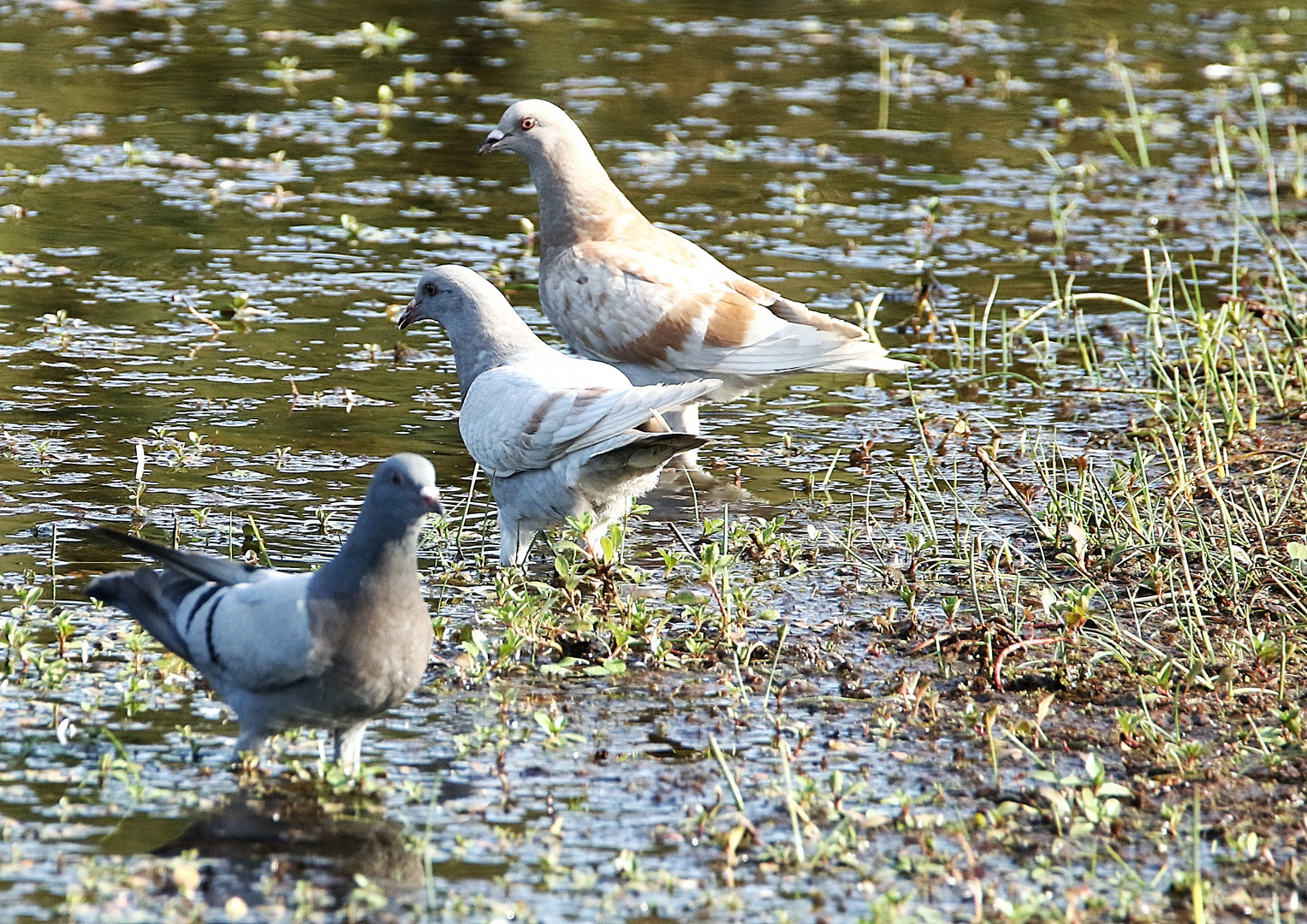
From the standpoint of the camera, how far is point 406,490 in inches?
167

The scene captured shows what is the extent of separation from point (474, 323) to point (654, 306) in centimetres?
108

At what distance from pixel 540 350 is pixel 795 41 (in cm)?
929

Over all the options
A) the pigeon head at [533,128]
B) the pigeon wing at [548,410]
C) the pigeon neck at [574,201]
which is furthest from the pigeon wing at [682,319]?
the pigeon wing at [548,410]

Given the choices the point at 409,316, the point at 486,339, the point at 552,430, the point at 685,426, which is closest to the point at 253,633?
the point at 552,430

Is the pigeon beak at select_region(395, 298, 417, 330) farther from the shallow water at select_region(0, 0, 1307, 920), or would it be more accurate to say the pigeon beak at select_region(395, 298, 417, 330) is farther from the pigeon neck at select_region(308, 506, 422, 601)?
the pigeon neck at select_region(308, 506, 422, 601)

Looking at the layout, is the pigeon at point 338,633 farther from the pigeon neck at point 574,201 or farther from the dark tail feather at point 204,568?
the pigeon neck at point 574,201

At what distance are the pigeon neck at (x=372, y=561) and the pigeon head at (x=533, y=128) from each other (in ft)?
13.8

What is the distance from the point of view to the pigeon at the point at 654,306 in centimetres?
718

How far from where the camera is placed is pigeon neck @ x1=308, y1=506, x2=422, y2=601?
4270 mm

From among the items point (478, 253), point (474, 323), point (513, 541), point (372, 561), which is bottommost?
point (478, 253)

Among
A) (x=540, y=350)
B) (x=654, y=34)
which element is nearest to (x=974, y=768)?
(x=540, y=350)

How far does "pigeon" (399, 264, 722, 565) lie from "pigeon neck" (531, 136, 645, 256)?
139 centimetres

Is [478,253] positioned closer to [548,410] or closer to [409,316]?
[409,316]

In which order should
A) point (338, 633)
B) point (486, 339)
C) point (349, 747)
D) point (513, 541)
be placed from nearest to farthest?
point (338, 633) → point (349, 747) → point (513, 541) → point (486, 339)
